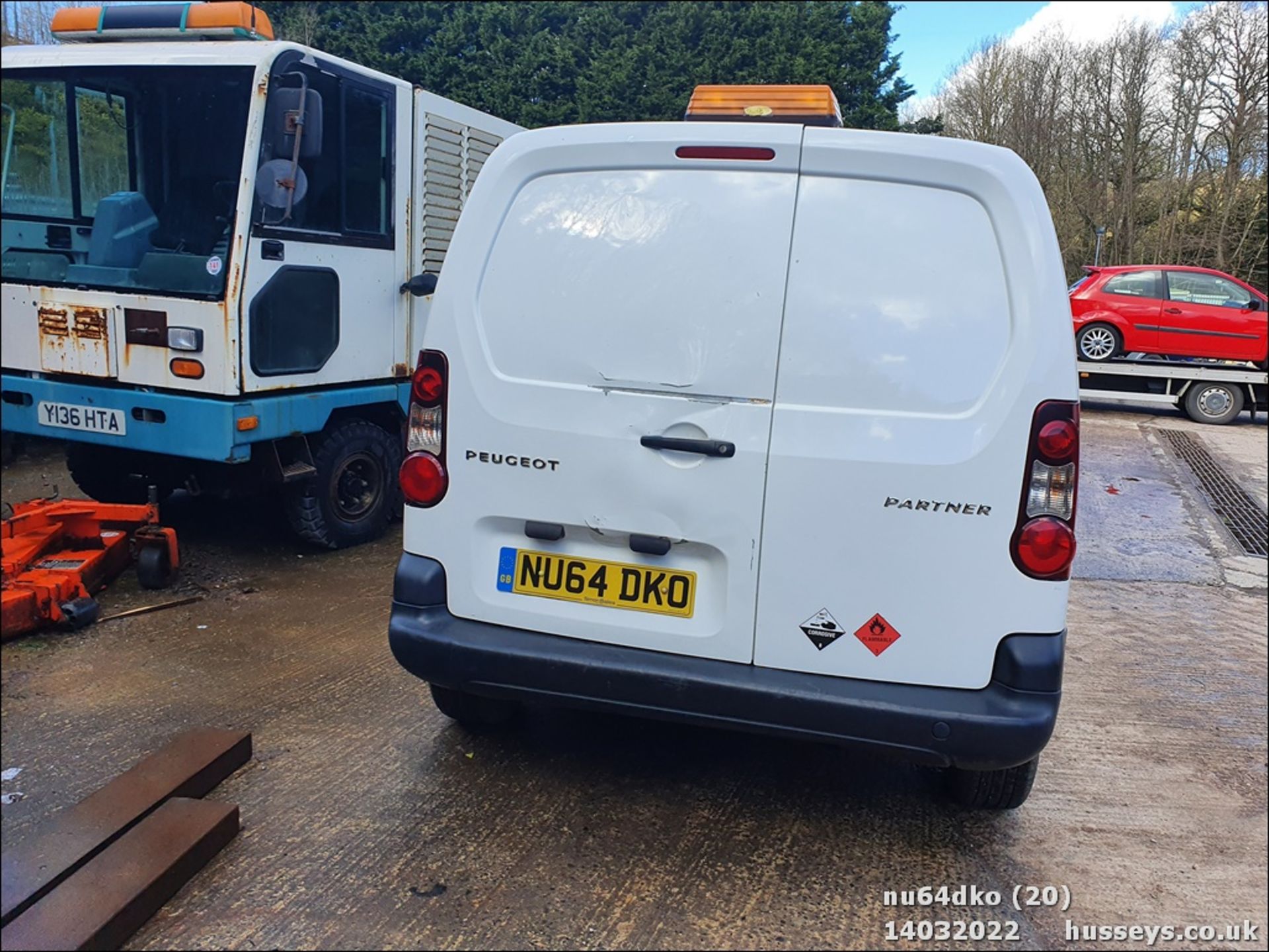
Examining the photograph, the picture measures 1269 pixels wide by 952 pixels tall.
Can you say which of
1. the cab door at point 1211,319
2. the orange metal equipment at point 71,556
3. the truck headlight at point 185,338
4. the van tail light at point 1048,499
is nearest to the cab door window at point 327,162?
the truck headlight at point 185,338

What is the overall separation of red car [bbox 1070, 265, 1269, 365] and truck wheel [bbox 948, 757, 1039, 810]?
1210 centimetres

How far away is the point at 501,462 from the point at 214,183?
140 inches

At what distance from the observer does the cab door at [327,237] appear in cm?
500

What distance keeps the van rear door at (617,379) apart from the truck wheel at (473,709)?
0.61 meters

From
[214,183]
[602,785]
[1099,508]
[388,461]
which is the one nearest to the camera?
[602,785]

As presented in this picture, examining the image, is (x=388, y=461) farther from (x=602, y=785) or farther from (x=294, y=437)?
(x=602, y=785)

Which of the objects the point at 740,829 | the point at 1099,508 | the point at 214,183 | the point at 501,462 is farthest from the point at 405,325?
the point at 1099,508

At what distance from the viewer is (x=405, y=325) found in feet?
20.7

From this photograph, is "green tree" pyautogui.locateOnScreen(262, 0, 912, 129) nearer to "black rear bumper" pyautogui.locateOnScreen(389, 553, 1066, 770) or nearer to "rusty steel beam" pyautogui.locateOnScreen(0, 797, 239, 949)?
"black rear bumper" pyautogui.locateOnScreen(389, 553, 1066, 770)

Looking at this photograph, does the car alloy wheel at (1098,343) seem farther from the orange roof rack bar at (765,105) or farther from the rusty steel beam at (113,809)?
the rusty steel beam at (113,809)

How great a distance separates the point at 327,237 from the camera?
5.53 metres

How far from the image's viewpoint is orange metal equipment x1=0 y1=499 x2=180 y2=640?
4309mm

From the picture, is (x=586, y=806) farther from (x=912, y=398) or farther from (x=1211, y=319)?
(x=1211, y=319)

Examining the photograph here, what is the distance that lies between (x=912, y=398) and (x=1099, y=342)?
513 inches
